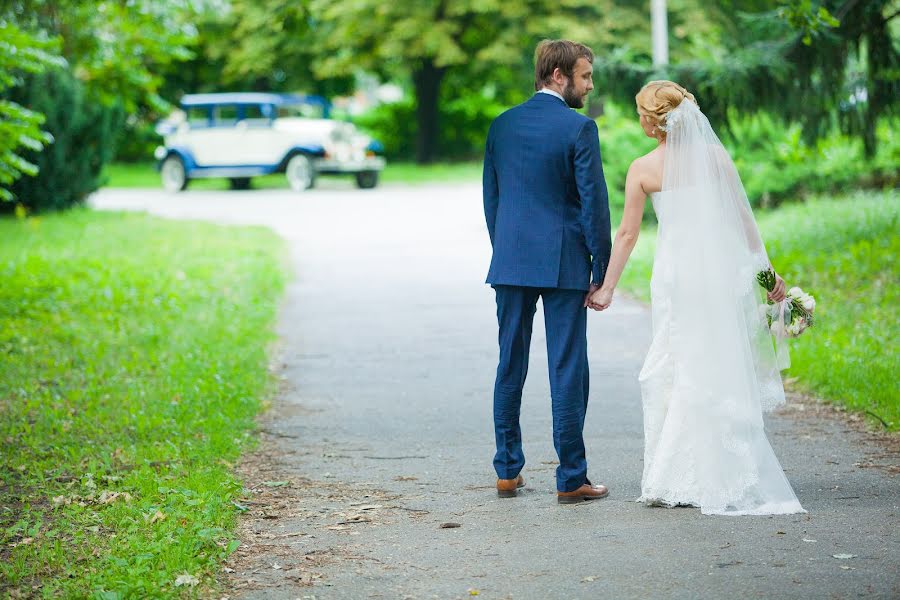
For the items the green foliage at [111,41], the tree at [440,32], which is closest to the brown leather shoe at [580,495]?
the green foliage at [111,41]

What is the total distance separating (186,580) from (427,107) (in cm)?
3614

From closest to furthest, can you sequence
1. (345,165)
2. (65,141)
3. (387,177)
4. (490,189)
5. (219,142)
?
(490,189)
(65,141)
(345,165)
(219,142)
(387,177)

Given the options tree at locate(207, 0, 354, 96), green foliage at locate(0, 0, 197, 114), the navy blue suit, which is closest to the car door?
tree at locate(207, 0, 354, 96)

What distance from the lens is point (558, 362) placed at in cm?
574

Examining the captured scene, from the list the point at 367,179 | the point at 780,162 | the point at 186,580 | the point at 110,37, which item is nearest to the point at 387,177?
the point at 367,179

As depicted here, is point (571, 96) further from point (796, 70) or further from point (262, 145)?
point (262, 145)

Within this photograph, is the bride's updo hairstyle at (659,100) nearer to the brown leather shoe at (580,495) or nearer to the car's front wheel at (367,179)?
the brown leather shoe at (580,495)

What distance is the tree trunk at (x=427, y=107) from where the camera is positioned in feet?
131

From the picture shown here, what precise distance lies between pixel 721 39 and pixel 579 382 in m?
10.0

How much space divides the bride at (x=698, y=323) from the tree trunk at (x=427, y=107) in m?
34.6

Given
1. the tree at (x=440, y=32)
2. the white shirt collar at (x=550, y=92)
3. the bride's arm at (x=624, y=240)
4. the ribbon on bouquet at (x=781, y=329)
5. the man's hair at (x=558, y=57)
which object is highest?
the tree at (x=440, y=32)

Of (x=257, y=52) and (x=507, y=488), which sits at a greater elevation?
(x=257, y=52)

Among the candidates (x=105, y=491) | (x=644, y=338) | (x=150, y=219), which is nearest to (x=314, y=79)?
(x=150, y=219)

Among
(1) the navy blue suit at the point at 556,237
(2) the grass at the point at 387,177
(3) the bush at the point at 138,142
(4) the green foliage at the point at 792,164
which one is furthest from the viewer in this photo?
(3) the bush at the point at 138,142
